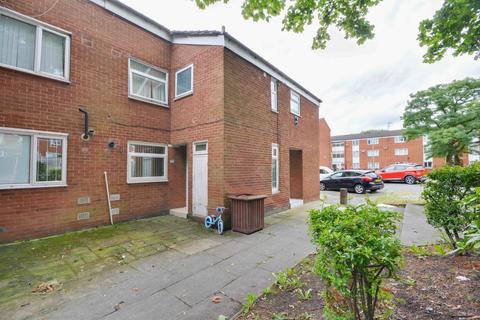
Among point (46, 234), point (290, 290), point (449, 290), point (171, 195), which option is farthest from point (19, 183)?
point (449, 290)

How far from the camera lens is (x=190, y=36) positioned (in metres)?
7.24

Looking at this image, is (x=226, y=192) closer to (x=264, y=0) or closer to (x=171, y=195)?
(x=171, y=195)

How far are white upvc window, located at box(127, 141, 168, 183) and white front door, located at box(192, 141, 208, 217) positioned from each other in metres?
1.55

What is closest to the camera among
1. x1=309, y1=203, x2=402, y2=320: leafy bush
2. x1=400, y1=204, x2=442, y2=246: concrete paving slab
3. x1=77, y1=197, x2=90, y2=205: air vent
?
x1=309, y1=203, x2=402, y2=320: leafy bush

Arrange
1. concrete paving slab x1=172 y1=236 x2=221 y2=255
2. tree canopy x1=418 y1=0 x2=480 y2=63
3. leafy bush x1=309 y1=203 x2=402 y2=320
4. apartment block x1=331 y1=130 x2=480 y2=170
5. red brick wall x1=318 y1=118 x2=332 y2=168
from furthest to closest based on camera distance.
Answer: apartment block x1=331 y1=130 x2=480 y2=170 < red brick wall x1=318 y1=118 x2=332 y2=168 < concrete paving slab x1=172 y1=236 x2=221 y2=255 < tree canopy x1=418 y1=0 x2=480 y2=63 < leafy bush x1=309 y1=203 x2=402 y2=320

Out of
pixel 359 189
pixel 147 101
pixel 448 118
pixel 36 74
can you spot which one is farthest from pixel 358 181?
pixel 36 74

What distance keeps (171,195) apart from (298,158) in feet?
20.4

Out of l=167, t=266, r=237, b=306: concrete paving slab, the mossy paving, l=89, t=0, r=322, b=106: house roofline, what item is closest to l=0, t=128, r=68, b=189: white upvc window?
the mossy paving

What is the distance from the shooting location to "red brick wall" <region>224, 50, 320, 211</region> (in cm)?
641

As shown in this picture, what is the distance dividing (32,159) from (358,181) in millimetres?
15309

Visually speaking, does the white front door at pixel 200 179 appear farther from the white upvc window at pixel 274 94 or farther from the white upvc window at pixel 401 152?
Result: the white upvc window at pixel 401 152

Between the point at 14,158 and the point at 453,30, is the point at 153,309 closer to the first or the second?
the point at 14,158

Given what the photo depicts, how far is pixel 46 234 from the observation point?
5.27 meters

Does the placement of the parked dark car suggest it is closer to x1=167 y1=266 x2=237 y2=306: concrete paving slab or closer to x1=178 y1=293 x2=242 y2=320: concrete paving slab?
x1=167 y1=266 x2=237 y2=306: concrete paving slab
